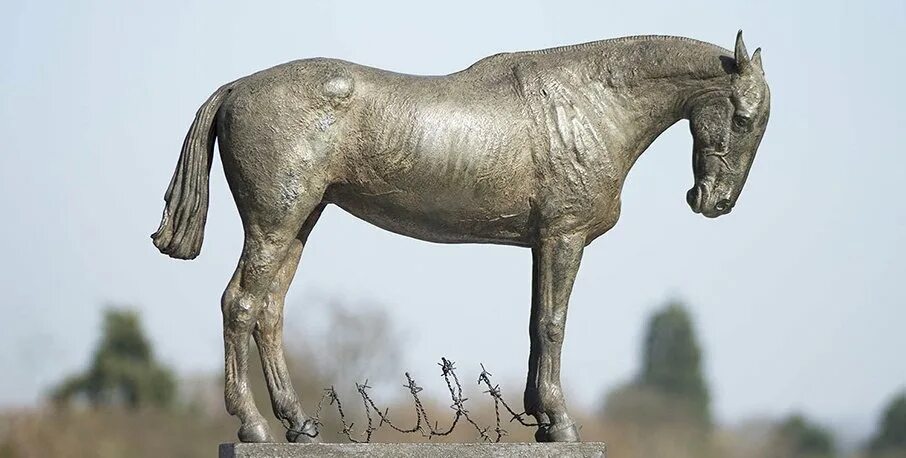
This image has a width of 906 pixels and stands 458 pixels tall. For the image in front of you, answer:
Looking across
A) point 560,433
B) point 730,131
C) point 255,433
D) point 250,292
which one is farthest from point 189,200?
Answer: point 730,131

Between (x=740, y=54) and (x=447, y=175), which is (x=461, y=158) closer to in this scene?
(x=447, y=175)

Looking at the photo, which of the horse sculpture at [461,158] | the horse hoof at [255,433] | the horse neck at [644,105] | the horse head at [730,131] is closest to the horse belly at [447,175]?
the horse sculpture at [461,158]

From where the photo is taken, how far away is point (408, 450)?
594 cm

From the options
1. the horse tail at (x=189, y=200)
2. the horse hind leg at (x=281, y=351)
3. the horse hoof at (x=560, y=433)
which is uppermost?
the horse tail at (x=189, y=200)

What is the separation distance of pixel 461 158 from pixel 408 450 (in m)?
1.25

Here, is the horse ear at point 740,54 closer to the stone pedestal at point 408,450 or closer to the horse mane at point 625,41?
the horse mane at point 625,41

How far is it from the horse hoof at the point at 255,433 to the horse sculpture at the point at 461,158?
0.02 m

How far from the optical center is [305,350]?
17.6 meters

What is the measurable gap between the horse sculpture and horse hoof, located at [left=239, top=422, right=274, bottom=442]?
0.7 inches

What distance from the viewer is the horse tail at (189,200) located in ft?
20.4

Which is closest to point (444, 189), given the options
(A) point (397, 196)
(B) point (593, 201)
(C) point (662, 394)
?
(A) point (397, 196)

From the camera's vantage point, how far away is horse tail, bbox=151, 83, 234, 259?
6.22 metres
